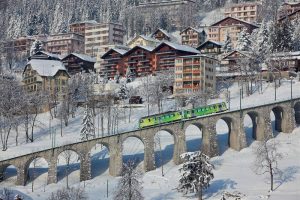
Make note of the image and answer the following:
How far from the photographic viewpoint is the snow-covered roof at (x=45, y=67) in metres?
126

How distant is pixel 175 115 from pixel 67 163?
52.9ft

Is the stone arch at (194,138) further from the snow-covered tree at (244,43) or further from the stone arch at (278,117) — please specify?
the snow-covered tree at (244,43)

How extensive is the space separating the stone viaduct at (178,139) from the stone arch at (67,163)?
0.95 metres

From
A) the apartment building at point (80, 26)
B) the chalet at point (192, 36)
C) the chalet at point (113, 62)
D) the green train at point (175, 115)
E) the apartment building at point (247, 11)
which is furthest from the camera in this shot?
the apartment building at point (80, 26)

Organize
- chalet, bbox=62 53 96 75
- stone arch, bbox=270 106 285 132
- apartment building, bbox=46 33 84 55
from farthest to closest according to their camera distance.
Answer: apartment building, bbox=46 33 84 55 → chalet, bbox=62 53 96 75 → stone arch, bbox=270 106 285 132

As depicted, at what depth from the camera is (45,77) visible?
126 metres

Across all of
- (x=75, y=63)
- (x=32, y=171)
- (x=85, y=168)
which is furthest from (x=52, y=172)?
(x=75, y=63)

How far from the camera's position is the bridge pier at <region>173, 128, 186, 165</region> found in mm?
76875

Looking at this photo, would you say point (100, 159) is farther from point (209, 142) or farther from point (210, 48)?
point (210, 48)

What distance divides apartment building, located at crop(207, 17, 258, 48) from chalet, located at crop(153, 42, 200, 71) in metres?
27.6

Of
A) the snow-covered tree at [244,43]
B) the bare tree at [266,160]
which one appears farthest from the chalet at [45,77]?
the bare tree at [266,160]

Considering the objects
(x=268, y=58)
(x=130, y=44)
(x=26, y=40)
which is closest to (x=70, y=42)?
(x=26, y=40)

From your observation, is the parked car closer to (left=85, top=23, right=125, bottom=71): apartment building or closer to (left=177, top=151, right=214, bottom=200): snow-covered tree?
(left=177, top=151, right=214, bottom=200): snow-covered tree

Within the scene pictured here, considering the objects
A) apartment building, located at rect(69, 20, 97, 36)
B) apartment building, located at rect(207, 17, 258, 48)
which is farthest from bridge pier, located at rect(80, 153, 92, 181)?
apartment building, located at rect(69, 20, 97, 36)
